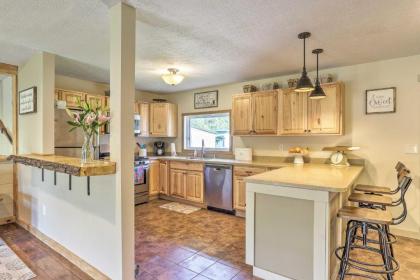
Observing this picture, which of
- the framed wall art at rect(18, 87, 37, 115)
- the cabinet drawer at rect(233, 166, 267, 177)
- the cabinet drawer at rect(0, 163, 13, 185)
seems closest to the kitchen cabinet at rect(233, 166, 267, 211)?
the cabinet drawer at rect(233, 166, 267, 177)

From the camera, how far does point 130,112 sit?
2.04 meters

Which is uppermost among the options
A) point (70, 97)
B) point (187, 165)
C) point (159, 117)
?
point (70, 97)

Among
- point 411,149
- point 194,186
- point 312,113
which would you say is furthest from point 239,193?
point 411,149

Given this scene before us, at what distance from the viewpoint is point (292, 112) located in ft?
12.6

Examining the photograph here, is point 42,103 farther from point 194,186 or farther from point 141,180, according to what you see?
point 194,186

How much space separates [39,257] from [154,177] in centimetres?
262

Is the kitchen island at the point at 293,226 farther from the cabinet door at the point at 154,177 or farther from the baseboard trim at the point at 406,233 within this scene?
the cabinet door at the point at 154,177

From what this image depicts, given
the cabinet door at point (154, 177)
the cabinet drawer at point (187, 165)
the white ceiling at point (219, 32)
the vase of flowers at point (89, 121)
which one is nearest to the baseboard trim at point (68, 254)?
the vase of flowers at point (89, 121)

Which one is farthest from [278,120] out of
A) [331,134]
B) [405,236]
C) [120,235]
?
[120,235]

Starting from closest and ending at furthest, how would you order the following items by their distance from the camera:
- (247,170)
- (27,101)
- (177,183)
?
(27,101)
(247,170)
(177,183)

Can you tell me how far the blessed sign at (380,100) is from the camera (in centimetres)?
334

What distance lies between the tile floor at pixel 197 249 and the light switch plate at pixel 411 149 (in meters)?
1.16

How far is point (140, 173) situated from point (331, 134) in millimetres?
3495

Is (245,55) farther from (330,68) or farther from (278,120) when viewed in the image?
(330,68)
